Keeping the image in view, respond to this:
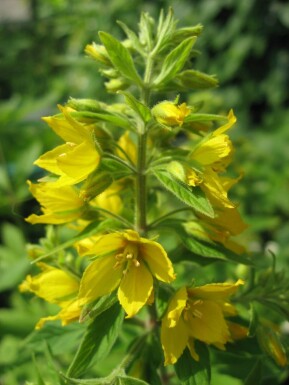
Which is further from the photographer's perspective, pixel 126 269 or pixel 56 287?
pixel 56 287

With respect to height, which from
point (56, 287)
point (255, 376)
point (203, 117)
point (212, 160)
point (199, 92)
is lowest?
point (199, 92)

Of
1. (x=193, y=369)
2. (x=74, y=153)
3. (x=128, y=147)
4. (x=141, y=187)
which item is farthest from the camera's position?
(x=128, y=147)

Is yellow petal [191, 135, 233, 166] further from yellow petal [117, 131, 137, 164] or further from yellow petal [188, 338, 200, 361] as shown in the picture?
yellow petal [188, 338, 200, 361]

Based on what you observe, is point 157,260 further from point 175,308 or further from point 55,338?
point 55,338

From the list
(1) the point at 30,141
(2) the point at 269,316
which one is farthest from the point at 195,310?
(1) the point at 30,141

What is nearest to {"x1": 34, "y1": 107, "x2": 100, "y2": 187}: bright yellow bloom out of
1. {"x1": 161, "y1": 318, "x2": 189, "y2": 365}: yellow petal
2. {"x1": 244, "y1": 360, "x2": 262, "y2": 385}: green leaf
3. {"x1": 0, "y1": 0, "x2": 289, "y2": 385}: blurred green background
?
{"x1": 161, "y1": 318, "x2": 189, "y2": 365}: yellow petal

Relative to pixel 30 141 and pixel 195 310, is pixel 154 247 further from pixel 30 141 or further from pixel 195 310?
pixel 30 141

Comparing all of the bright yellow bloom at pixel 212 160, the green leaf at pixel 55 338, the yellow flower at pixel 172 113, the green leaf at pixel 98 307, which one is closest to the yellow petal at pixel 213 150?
the bright yellow bloom at pixel 212 160

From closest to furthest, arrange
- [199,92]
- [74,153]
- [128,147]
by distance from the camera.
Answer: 1. [74,153]
2. [128,147]
3. [199,92]

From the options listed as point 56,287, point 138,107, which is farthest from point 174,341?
point 138,107
